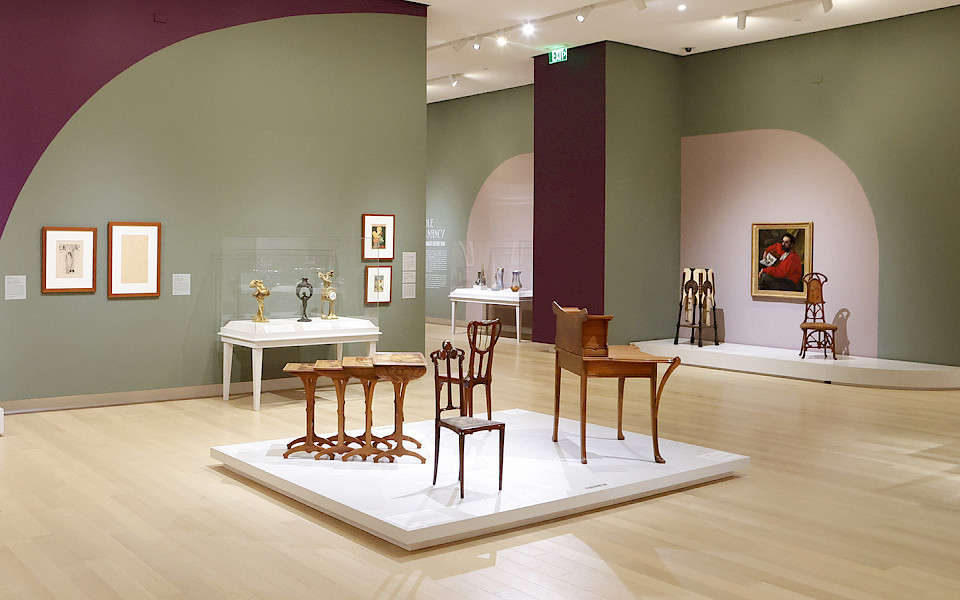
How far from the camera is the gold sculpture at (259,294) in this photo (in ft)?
27.9

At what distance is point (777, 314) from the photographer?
37.5 ft

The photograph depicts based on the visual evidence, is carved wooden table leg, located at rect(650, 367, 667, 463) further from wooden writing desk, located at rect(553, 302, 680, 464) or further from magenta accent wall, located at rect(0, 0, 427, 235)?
magenta accent wall, located at rect(0, 0, 427, 235)

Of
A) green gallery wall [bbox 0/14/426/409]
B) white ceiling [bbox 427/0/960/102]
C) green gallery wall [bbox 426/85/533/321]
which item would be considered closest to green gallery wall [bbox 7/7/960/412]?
green gallery wall [bbox 0/14/426/409]

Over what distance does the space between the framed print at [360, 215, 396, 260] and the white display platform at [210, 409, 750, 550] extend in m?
3.27

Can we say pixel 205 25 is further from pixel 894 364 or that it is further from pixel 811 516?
pixel 894 364

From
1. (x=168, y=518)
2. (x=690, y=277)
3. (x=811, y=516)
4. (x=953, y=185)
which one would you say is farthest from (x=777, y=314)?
(x=168, y=518)

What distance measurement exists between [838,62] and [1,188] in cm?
880

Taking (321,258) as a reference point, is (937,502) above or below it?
below

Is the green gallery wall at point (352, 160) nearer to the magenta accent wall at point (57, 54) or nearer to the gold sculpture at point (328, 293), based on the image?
the magenta accent wall at point (57, 54)

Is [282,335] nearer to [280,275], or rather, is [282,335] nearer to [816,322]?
[280,275]

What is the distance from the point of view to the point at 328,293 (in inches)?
349

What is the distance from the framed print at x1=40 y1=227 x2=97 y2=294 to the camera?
25.6 feet

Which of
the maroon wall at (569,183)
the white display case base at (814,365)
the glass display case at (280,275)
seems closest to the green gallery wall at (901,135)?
the white display case base at (814,365)

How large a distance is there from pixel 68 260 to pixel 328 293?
7.47 feet
